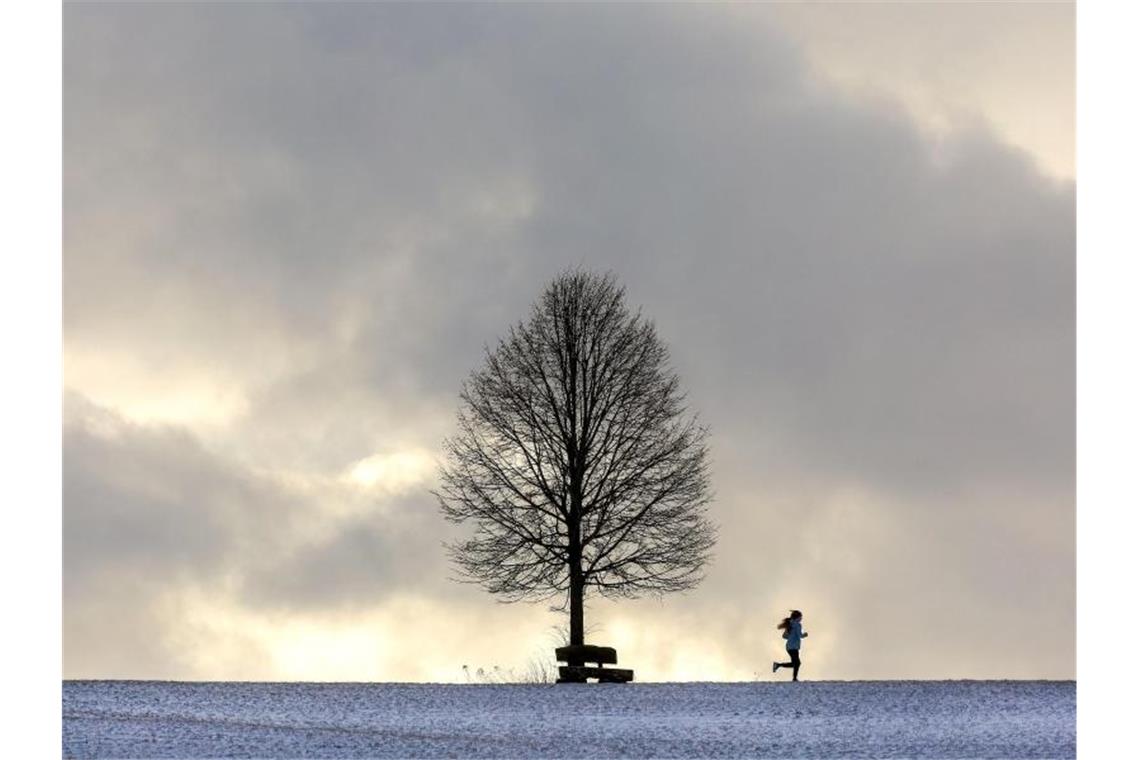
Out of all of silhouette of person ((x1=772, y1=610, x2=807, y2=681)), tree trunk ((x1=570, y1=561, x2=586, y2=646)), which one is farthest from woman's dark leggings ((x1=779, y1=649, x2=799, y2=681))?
tree trunk ((x1=570, y1=561, x2=586, y2=646))

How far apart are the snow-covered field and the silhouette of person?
3.47 meters

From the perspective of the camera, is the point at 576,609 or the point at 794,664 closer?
the point at 794,664

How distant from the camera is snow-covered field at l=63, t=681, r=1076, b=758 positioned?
17.7 metres

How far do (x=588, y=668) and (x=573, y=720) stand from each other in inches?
363

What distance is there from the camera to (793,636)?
2939 cm

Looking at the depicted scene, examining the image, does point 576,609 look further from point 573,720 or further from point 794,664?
point 573,720

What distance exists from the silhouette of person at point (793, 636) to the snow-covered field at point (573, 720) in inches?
137

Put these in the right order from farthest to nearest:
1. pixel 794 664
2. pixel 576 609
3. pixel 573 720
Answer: pixel 576 609
pixel 794 664
pixel 573 720

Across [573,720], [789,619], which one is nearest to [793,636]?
[789,619]

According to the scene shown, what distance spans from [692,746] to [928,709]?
5.42 m

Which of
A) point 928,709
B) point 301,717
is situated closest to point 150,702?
point 301,717

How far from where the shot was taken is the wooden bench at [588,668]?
29297 millimetres
